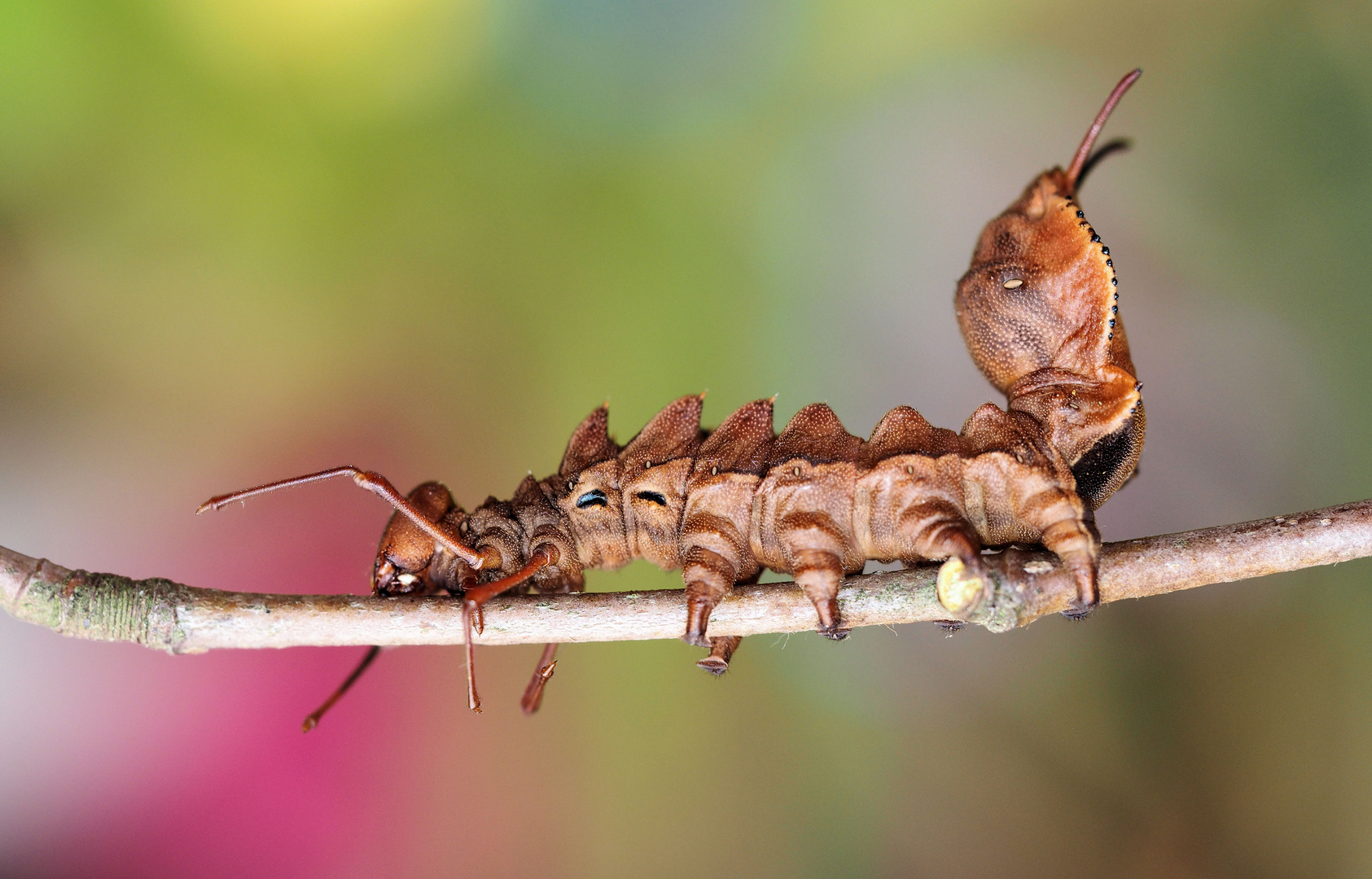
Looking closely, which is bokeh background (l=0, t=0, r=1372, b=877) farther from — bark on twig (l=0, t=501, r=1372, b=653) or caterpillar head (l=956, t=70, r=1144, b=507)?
caterpillar head (l=956, t=70, r=1144, b=507)

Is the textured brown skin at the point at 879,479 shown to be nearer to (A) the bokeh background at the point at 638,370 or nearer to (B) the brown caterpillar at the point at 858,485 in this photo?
(B) the brown caterpillar at the point at 858,485

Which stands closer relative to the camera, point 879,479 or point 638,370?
point 879,479

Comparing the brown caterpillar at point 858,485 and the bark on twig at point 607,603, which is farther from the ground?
the brown caterpillar at point 858,485

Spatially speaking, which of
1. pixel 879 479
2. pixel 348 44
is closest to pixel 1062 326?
pixel 879 479

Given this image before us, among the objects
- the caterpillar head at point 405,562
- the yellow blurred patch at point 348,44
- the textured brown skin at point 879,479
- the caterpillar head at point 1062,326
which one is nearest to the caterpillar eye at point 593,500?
the textured brown skin at point 879,479

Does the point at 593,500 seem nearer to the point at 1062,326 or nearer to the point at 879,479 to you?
the point at 879,479

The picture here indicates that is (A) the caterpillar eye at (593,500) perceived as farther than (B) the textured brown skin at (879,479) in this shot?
Yes

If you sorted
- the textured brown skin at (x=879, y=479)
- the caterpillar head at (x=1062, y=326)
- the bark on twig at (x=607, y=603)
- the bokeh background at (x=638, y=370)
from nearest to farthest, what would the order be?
1. the bark on twig at (x=607, y=603)
2. the textured brown skin at (x=879, y=479)
3. the caterpillar head at (x=1062, y=326)
4. the bokeh background at (x=638, y=370)
